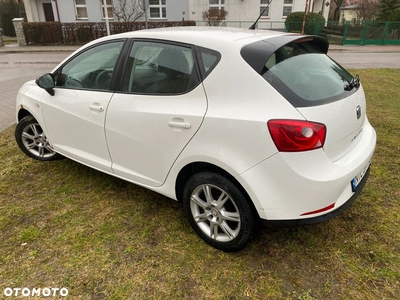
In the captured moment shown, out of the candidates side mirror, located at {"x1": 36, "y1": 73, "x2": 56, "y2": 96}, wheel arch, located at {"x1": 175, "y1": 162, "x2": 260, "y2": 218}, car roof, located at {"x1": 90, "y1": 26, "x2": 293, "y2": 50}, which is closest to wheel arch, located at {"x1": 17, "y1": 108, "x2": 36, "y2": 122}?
side mirror, located at {"x1": 36, "y1": 73, "x2": 56, "y2": 96}

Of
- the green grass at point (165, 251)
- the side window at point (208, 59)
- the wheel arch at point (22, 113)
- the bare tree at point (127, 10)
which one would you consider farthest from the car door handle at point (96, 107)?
the bare tree at point (127, 10)

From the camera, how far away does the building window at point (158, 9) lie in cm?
2316

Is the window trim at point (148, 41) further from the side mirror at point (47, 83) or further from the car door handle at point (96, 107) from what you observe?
the side mirror at point (47, 83)

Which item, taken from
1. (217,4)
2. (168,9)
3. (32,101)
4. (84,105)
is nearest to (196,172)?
(84,105)

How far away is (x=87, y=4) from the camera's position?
2308 cm

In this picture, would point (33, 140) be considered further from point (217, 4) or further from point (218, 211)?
point (217, 4)

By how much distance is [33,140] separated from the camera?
156 inches

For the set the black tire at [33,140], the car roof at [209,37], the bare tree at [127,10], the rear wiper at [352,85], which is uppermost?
the bare tree at [127,10]

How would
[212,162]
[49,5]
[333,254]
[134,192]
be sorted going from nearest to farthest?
[212,162] < [333,254] < [134,192] < [49,5]

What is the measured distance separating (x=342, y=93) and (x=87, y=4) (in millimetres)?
25107

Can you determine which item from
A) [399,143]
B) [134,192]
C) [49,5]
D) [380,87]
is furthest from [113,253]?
[49,5]

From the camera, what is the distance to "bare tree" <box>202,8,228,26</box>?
22.5 meters

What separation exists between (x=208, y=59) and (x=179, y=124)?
1.77 ft

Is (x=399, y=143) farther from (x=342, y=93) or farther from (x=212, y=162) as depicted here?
(x=212, y=162)
